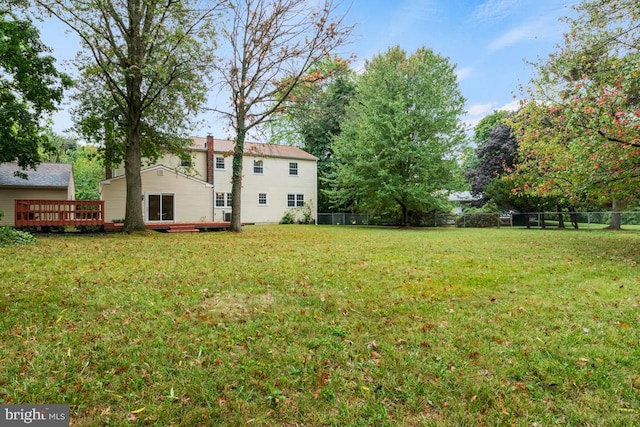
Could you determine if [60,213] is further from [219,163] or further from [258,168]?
[258,168]

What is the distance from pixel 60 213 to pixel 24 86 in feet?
16.8

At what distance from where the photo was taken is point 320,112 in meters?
16.5

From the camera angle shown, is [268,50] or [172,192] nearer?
[268,50]

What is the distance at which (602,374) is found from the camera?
282cm

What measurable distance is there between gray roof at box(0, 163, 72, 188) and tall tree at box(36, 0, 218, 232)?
6.26 m

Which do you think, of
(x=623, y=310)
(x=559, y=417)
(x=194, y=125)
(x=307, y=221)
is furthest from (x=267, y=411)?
(x=307, y=221)

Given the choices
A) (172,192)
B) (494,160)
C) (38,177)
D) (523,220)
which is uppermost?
(494,160)

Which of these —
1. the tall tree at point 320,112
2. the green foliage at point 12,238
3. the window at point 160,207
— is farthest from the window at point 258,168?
the green foliage at point 12,238

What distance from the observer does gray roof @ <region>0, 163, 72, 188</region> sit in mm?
18359

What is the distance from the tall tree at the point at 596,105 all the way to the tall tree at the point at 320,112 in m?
8.58

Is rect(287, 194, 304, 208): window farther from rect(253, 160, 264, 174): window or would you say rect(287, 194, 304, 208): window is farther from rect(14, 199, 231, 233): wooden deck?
rect(14, 199, 231, 233): wooden deck

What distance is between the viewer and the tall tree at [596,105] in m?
8.44

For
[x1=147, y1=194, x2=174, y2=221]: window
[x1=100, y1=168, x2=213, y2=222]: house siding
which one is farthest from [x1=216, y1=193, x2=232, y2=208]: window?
[x1=147, y1=194, x2=174, y2=221]: window

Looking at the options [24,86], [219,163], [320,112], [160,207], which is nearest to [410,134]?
[320,112]
